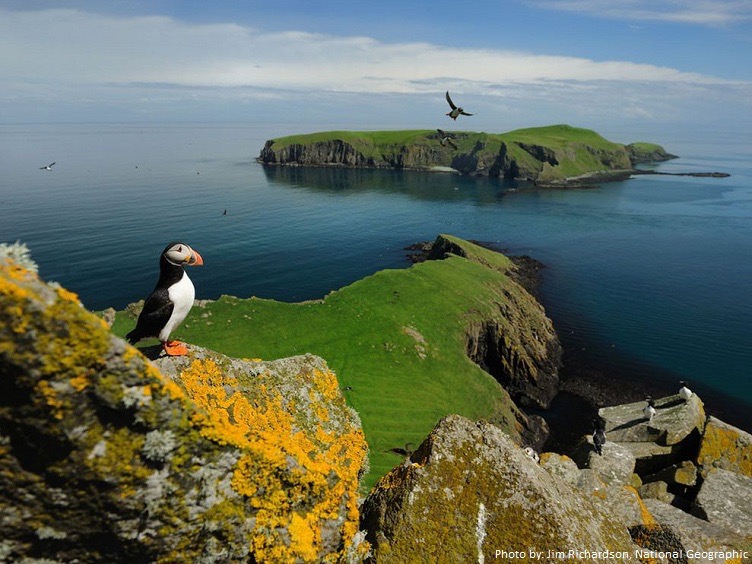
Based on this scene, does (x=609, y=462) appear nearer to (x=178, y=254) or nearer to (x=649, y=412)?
(x=649, y=412)

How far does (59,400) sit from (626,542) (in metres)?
12.6

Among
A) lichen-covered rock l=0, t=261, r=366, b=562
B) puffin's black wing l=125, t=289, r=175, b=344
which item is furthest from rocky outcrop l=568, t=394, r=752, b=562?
puffin's black wing l=125, t=289, r=175, b=344

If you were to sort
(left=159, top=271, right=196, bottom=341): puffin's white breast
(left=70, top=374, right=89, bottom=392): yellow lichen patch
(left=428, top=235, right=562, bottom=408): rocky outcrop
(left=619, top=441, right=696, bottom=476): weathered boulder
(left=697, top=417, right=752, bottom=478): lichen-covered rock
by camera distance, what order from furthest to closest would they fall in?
(left=428, top=235, right=562, bottom=408): rocky outcrop < (left=619, top=441, right=696, bottom=476): weathered boulder < (left=697, top=417, right=752, bottom=478): lichen-covered rock < (left=159, top=271, right=196, bottom=341): puffin's white breast < (left=70, top=374, right=89, bottom=392): yellow lichen patch

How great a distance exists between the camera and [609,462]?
2314cm

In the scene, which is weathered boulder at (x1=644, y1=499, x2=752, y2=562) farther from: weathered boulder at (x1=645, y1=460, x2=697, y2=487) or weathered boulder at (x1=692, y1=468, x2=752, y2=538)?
weathered boulder at (x1=645, y1=460, x2=697, y2=487)

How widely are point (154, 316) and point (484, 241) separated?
114 metres

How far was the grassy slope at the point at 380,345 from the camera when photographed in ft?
112

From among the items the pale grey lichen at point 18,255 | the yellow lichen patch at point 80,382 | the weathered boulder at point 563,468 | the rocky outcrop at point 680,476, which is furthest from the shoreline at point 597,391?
the pale grey lichen at point 18,255

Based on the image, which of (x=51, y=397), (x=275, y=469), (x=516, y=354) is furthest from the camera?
(x=516, y=354)

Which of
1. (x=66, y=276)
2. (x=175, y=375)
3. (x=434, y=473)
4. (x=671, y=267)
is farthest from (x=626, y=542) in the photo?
(x=671, y=267)

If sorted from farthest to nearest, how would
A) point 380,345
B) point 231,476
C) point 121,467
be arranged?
1. point 380,345
2. point 231,476
3. point 121,467

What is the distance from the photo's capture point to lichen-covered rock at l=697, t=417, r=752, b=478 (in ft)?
84.6

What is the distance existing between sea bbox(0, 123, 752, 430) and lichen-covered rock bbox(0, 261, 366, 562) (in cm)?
5137

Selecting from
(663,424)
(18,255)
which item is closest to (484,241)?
(663,424)
